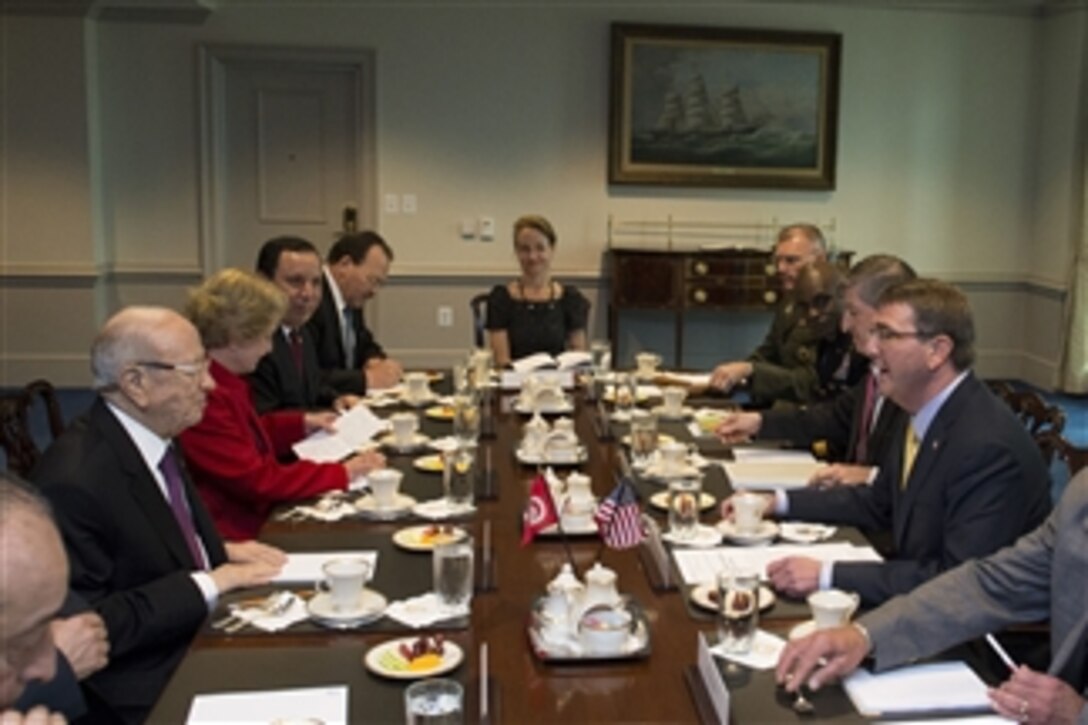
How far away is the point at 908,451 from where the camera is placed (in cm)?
230

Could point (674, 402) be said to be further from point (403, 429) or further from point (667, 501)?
point (667, 501)

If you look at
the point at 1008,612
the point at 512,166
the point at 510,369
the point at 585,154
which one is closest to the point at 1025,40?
the point at 585,154

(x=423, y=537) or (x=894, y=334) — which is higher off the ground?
(x=894, y=334)

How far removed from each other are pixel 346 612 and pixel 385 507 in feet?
1.96

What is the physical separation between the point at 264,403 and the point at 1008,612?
7.63 feet

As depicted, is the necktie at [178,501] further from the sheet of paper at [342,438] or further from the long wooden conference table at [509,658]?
the sheet of paper at [342,438]

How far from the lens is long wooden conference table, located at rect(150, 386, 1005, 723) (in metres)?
1.48

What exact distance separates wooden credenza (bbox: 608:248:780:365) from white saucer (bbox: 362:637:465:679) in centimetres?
537

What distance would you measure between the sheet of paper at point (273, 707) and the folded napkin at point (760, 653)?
548mm

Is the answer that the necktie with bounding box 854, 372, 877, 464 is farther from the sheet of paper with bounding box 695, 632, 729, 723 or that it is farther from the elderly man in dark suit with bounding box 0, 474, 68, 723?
the elderly man in dark suit with bounding box 0, 474, 68, 723

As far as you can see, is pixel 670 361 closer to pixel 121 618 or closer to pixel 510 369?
pixel 510 369

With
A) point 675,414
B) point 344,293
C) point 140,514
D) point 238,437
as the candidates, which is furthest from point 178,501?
point 344,293

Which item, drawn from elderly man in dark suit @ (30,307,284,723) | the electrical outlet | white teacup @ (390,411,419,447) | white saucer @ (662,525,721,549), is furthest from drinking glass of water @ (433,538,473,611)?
the electrical outlet

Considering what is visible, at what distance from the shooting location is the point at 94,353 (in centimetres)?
209
